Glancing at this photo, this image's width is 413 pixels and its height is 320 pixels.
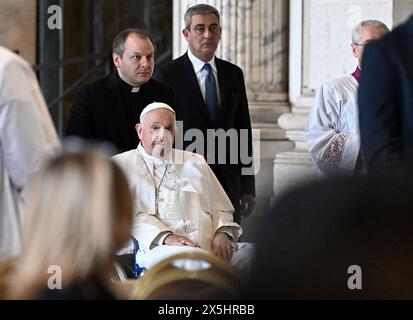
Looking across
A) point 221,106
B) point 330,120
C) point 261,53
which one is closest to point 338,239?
point 330,120

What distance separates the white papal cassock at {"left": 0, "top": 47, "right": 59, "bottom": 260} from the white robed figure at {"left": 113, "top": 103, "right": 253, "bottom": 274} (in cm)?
225

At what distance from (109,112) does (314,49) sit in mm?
2907

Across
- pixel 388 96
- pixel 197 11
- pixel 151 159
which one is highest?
pixel 197 11

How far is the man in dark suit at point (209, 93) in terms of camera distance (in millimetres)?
7574

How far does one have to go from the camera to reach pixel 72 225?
237cm

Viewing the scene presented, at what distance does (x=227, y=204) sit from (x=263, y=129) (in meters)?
3.26

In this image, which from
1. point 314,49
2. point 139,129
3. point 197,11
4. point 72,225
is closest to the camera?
point 72,225

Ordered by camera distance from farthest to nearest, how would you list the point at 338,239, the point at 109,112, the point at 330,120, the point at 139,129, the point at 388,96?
the point at 330,120 < the point at 109,112 < the point at 139,129 < the point at 388,96 < the point at 338,239

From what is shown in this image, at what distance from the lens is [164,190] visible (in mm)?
6574

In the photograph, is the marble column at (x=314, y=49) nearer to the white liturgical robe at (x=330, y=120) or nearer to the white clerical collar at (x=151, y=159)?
the white liturgical robe at (x=330, y=120)

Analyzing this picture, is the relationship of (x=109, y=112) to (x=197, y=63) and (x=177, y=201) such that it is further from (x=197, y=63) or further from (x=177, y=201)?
(x=197, y=63)

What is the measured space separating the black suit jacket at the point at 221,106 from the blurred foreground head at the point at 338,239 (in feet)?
17.7
